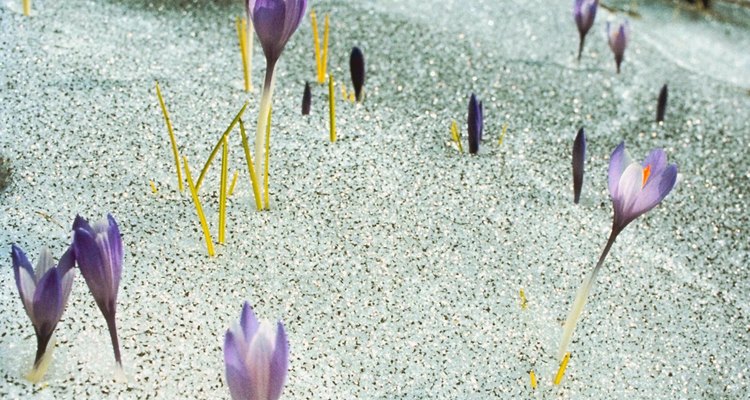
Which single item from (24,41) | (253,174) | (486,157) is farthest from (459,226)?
(24,41)

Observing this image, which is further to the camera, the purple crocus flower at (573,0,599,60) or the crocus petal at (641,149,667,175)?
the purple crocus flower at (573,0,599,60)

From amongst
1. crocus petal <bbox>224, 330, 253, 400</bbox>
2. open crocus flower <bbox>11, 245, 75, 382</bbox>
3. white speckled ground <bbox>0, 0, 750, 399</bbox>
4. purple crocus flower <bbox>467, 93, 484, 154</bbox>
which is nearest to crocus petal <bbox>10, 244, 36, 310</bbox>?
open crocus flower <bbox>11, 245, 75, 382</bbox>

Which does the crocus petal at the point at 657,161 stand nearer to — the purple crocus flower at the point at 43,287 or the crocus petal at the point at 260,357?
the crocus petal at the point at 260,357

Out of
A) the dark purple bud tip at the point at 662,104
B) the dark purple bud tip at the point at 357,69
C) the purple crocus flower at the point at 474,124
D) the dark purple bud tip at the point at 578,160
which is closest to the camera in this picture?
the dark purple bud tip at the point at 578,160

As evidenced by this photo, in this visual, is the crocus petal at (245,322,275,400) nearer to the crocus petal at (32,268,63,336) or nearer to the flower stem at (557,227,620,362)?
the crocus petal at (32,268,63,336)

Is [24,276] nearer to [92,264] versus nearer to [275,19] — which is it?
[92,264]

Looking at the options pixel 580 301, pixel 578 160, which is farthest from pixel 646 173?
pixel 578 160

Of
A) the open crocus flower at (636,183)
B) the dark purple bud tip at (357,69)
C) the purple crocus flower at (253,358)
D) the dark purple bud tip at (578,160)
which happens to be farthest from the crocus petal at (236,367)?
the dark purple bud tip at (357,69)
